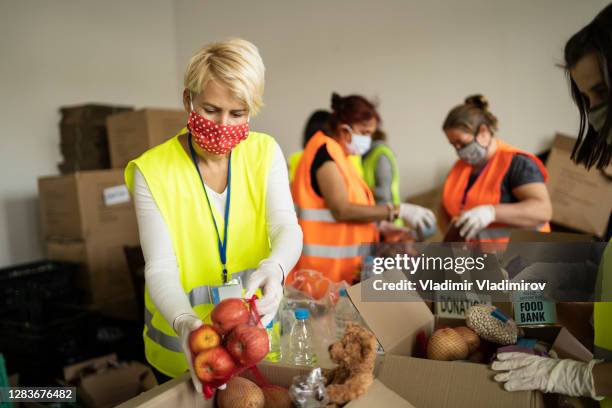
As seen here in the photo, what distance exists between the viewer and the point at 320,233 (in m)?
2.31

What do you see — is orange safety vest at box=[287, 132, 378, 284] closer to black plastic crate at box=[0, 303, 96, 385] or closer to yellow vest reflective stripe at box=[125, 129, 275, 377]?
yellow vest reflective stripe at box=[125, 129, 275, 377]

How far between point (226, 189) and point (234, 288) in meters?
0.34

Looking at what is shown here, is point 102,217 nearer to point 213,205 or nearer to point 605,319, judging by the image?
point 213,205

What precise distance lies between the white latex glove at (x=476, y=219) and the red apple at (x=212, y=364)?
1.47 meters

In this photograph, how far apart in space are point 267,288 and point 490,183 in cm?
148

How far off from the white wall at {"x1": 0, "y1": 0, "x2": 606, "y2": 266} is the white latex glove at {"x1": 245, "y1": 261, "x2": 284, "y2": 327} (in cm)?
277

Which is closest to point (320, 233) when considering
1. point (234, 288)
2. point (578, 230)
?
point (234, 288)

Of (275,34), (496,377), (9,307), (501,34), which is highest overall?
(275,34)

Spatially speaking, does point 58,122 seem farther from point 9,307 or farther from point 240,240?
point 240,240

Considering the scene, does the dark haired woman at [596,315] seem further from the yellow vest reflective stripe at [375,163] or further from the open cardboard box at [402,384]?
the yellow vest reflective stripe at [375,163]

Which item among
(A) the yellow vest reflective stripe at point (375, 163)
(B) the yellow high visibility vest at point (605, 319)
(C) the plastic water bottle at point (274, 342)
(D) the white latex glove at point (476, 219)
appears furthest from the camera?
(A) the yellow vest reflective stripe at point (375, 163)

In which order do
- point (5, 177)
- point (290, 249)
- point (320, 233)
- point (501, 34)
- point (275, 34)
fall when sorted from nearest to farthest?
point (290, 249) → point (320, 233) → point (501, 34) → point (5, 177) → point (275, 34)

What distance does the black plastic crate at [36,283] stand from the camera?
2807 mm

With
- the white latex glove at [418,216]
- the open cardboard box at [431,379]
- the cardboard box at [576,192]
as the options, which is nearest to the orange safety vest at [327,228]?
the white latex glove at [418,216]
